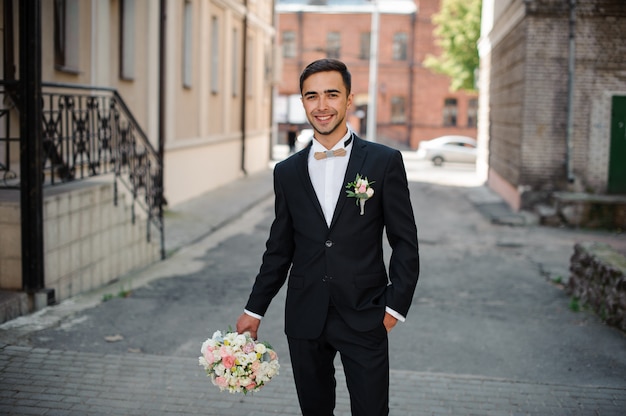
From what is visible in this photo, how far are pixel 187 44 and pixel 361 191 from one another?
17189 millimetres

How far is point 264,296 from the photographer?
402 centimetres

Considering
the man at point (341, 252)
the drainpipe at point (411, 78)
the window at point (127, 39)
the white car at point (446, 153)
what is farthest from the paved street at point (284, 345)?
the drainpipe at point (411, 78)

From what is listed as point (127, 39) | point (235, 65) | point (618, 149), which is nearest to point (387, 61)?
point (235, 65)

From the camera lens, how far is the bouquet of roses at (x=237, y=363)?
3.82m

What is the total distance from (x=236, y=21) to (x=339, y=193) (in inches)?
911

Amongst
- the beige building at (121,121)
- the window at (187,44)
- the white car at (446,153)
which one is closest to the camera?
the beige building at (121,121)

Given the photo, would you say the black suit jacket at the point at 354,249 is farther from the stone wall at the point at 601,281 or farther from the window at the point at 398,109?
the window at the point at 398,109

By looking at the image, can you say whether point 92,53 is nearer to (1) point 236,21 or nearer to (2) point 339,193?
(2) point 339,193

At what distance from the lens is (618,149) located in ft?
61.0

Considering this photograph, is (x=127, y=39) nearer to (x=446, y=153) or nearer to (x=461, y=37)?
(x=446, y=153)

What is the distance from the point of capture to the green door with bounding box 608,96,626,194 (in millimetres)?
18500

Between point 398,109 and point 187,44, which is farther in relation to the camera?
point 398,109

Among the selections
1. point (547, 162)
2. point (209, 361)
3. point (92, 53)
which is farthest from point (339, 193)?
point (547, 162)

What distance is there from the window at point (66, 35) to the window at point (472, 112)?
4439 cm
